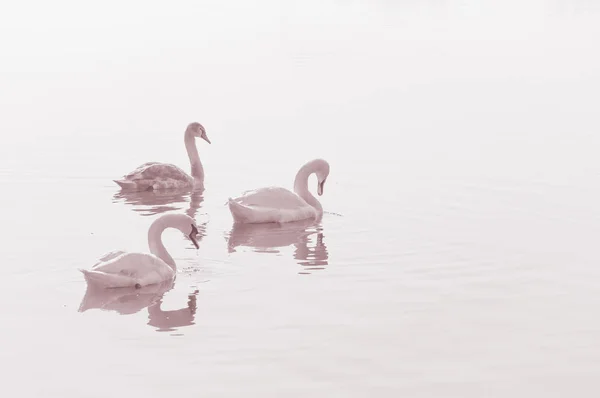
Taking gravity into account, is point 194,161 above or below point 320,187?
above

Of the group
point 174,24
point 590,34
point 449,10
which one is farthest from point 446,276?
point 449,10

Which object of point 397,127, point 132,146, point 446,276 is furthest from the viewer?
point 397,127

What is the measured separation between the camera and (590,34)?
4384cm

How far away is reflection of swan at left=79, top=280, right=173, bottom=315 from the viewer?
523 inches

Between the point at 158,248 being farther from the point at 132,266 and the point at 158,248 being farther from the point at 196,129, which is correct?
the point at 196,129

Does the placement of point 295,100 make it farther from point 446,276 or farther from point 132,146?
point 446,276

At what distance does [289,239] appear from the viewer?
1686 centimetres

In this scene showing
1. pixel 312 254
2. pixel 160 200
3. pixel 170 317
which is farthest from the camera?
pixel 160 200

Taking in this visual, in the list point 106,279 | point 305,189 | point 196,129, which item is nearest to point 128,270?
point 106,279

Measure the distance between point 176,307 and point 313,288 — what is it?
5.42 feet

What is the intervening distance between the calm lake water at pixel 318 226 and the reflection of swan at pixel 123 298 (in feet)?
0.16

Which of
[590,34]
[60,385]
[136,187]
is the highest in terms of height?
[590,34]

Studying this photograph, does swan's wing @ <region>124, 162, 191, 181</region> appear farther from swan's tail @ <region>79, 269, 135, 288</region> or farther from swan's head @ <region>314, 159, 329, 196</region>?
swan's tail @ <region>79, 269, 135, 288</region>

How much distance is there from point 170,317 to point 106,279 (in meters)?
1.01
